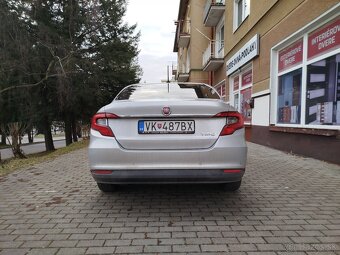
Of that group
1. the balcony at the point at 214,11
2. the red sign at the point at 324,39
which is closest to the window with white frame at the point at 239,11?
the balcony at the point at 214,11

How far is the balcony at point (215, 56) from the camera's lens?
1746 centimetres

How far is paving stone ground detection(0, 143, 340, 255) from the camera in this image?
2867mm

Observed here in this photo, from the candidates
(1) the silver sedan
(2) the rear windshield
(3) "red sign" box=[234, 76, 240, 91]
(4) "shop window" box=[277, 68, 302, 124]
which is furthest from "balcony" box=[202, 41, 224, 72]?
(1) the silver sedan

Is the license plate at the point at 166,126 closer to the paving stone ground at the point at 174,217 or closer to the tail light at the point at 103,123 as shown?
the tail light at the point at 103,123

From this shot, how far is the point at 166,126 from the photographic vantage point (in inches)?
139

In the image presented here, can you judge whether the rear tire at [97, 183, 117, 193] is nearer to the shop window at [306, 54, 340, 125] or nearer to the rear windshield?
the rear windshield

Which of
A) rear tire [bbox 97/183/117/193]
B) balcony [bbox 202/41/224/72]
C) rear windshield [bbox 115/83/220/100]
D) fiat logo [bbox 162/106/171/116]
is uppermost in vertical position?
balcony [bbox 202/41/224/72]

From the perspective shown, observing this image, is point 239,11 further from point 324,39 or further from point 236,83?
point 324,39

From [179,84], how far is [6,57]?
11294mm

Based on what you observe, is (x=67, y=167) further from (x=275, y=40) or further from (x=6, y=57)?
(x=6, y=57)

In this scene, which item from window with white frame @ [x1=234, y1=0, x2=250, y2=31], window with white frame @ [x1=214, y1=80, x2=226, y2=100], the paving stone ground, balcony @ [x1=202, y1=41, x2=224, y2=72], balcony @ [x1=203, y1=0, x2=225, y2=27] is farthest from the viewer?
window with white frame @ [x1=214, y1=80, x2=226, y2=100]

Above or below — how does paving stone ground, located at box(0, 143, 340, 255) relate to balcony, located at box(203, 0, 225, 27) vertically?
below

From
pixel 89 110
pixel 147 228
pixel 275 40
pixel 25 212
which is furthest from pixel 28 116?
pixel 147 228

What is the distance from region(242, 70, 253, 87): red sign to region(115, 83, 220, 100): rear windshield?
7.82 m
